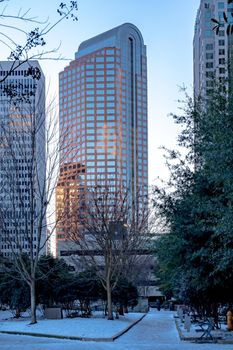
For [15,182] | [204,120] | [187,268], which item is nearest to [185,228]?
[187,268]

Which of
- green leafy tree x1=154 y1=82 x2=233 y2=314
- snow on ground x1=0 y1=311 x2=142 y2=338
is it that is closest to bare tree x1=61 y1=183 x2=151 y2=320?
snow on ground x1=0 y1=311 x2=142 y2=338

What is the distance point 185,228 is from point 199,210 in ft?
12.1

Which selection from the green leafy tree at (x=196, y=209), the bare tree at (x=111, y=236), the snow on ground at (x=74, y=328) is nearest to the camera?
the green leafy tree at (x=196, y=209)

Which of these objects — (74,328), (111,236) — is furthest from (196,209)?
(111,236)

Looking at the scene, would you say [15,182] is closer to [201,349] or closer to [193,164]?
[193,164]

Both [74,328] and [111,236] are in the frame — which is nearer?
[74,328]

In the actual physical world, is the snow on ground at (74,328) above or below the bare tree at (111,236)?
below

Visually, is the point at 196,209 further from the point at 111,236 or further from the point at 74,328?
the point at 111,236

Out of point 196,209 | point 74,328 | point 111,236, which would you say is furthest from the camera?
point 111,236

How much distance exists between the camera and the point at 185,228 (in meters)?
24.3

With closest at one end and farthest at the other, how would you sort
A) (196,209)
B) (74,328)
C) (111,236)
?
(196,209) → (74,328) → (111,236)

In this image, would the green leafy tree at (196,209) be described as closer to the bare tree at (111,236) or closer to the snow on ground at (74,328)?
the snow on ground at (74,328)

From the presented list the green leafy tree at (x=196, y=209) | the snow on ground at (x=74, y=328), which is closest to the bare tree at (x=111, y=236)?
the snow on ground at (x=74, y=328)

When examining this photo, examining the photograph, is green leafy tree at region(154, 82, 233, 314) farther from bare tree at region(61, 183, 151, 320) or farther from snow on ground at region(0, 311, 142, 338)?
bare tree at region(61, 183, 151, 320)
